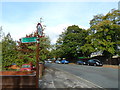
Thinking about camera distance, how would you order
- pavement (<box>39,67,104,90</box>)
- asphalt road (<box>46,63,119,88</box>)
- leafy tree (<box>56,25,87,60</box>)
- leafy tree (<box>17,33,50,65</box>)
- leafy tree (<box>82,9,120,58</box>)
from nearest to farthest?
pavement (<box>39,67,104,90</box>)
asphalt road (<box>46,63,119,88</box>)
leafy tree (<box>17,33,50,65</box>)
leafy tree (<box>82,9,120,58</box>)
leafy tree (<box>56,25,87,60</box>)

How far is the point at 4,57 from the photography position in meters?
12.7

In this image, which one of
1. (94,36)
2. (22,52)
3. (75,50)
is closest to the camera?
(22,52)

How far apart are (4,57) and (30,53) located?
316 cm

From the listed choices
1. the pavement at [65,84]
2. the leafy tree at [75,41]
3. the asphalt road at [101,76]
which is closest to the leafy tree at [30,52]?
the asphalt road at [101,76]

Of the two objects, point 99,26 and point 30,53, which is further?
point 99,26

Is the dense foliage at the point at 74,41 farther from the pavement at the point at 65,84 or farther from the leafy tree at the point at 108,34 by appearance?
the pavement at the point at 65,84

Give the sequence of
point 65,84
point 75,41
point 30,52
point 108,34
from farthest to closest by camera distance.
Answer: point 75,41, point 108,34, point 30,52, point 65,84

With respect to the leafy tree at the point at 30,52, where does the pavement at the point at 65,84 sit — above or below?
below

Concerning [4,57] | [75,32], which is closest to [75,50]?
[75,32]

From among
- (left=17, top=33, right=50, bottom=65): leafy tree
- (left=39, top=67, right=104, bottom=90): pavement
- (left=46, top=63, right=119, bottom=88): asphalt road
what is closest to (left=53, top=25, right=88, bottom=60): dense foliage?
(left=17, top=33, right=50, bottom=65): leafy tree

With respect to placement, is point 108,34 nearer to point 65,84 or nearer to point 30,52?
point 30,52

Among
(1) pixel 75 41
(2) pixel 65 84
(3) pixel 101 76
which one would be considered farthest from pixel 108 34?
(2) pixel 65 84

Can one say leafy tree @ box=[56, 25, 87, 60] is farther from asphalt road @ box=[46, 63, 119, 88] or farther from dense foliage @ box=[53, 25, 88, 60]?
asphalt road @ box=[46, 63, 119, 88]

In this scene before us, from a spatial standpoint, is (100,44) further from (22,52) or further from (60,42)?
(60,42)
